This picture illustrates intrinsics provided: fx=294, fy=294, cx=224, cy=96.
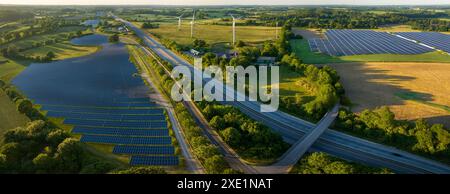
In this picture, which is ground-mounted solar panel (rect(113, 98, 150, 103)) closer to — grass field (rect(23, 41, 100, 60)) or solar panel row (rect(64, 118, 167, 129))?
solar panel row (rect(64, 118, 167, 129))

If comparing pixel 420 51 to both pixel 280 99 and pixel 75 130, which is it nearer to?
pixel 280 99

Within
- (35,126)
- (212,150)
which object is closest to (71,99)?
(35,126)

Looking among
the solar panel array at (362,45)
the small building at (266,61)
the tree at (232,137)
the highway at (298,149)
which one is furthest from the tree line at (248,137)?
the solar panel array at (362,45)

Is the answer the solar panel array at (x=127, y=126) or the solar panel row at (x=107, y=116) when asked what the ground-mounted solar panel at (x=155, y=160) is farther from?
the solar panel row at (x=107, y=116)

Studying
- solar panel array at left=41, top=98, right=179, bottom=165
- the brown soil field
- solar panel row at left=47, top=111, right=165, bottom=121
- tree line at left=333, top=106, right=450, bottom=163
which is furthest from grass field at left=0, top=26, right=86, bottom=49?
tree line at left=333, top=106, right=450, bottom=163

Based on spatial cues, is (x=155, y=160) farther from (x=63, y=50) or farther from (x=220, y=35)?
(x=220, y=35)
